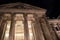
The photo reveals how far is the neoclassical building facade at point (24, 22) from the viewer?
365 centimetres

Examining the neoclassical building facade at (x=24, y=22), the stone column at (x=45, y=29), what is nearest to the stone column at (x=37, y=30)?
the neoclassical building facade at (x=24, y=22)

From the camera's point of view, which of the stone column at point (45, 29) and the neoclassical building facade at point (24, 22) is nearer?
the stone column at point (45, 29)

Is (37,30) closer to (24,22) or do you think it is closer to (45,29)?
(45,29)

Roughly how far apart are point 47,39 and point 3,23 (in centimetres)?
160

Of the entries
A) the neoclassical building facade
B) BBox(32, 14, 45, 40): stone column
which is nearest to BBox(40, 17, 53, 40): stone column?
the neoclassical building facade

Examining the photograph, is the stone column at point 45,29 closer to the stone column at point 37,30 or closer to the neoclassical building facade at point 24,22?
the neoclassical building facade at point 24,22

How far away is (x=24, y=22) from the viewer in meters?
3.97

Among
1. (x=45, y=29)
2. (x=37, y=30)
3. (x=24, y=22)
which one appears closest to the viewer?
(x=37, y=30)

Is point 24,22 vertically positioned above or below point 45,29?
above

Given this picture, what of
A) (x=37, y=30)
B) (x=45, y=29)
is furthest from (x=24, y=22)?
(x=45, y=29)

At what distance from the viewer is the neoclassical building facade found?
3.65 metres

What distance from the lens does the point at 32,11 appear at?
4566 mm

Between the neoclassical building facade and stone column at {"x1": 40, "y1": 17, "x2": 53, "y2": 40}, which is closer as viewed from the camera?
stone column at {"x1": 40, "y1": 17, "x2": 53, "y2": 40}

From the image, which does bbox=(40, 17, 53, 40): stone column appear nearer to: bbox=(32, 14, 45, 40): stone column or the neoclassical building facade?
the neoclassical building facade
